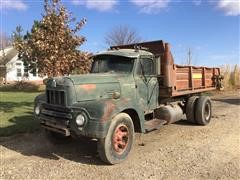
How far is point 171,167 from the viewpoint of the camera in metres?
6.64

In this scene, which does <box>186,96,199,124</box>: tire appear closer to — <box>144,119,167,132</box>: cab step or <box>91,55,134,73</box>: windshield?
<box>144,119,167,132</box>: cab step

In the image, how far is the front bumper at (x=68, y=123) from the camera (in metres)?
6.52

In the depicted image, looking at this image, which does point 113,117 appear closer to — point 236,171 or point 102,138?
point 102,138

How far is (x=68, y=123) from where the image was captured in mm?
6895

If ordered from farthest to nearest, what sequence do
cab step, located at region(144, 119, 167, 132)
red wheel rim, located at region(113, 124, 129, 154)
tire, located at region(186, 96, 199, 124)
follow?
tire, located at region(186, 96, 199, 124)
cab step, located at region(144, 119, 167, 132)
red wheel rim, located at region(113, 124, 129, 154)

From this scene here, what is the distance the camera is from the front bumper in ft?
21.4

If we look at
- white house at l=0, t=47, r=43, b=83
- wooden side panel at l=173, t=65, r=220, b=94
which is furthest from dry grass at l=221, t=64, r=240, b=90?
white house at l=0, t=47, r=43, b=83

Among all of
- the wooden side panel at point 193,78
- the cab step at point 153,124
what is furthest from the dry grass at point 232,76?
the cab step at point 153,124

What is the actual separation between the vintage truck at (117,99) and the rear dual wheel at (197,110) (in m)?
0.51

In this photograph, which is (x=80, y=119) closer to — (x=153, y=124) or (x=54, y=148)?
(x=54, y=148)

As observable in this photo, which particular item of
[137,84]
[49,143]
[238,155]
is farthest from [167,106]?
[49,143]

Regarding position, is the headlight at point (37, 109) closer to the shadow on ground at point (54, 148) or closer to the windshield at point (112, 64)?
the shadow on ground at point (54, 148)

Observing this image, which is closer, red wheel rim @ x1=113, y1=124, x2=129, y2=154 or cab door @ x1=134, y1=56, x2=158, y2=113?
red wheel rim @ x1=113, y1=124, x2=129, y2=154

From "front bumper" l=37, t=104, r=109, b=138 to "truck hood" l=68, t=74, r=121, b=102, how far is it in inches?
16.6
